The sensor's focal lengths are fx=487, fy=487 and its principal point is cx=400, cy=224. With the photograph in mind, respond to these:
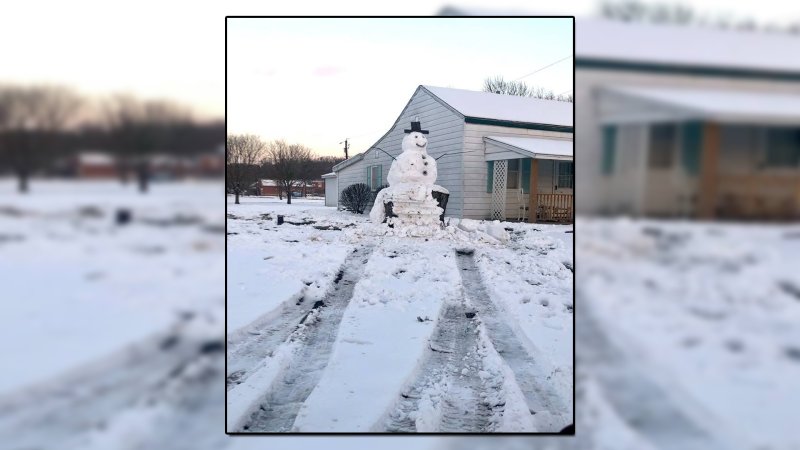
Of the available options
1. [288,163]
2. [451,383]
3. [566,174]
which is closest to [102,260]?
[288,163]

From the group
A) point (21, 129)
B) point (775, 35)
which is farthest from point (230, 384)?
point (775, 35)

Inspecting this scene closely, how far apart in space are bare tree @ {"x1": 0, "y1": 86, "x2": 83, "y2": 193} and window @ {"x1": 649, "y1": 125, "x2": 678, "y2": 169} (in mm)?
2877

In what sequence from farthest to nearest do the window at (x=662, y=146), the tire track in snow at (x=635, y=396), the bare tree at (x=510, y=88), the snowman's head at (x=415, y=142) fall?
the snowman's head at (x=415, y=142) < the bare tree at (x=510, y=88) < the tire track in snow at (x=635, y=396) < the window at (x=662, y=146)

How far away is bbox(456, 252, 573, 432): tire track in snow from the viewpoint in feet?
8.27

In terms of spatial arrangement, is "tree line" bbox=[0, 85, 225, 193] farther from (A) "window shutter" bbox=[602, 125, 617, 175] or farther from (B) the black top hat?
(A) "window shutter" bbox=[602, 125, 617, 175]

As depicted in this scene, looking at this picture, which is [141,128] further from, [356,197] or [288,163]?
[356,197]

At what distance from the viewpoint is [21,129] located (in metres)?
2.51

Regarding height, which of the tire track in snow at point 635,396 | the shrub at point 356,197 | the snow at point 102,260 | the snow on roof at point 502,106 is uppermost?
the snow on roof at point 502,106

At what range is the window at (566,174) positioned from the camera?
8.41 ft

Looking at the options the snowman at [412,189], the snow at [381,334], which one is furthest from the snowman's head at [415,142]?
the snow at [381,334]

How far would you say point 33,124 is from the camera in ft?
8.24

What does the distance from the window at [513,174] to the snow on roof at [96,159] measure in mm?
2117

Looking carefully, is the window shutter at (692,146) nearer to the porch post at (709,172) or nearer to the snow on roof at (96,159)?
the porch post at (709,172)

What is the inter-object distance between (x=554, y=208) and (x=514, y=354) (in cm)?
82
